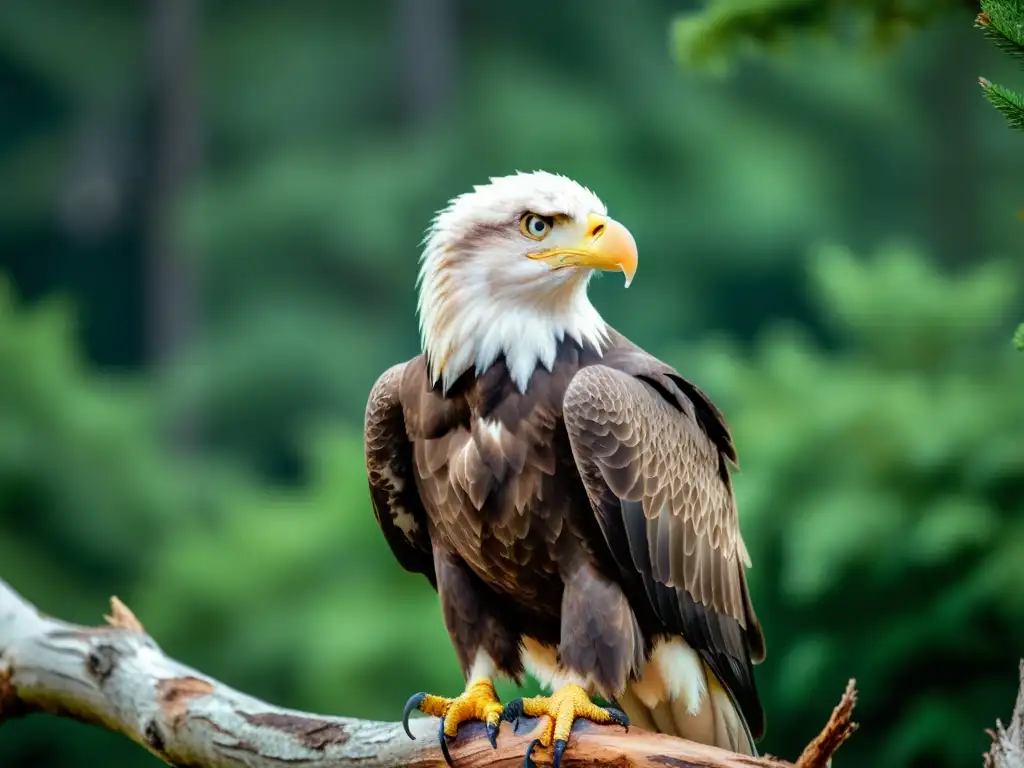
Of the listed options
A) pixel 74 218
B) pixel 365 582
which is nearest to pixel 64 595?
pixel 365 582

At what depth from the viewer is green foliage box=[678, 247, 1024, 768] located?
4.59 meters

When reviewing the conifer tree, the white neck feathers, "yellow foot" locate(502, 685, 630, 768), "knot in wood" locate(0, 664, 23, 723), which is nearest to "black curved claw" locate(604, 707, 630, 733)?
"yellow foot" locate(502, 685, 630, 768)

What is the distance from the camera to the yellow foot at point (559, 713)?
9.18 ft

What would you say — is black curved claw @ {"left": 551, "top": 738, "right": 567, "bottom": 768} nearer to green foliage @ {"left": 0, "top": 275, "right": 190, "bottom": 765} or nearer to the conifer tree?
the conifer tree

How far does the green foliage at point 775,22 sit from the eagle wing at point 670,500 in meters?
1.02

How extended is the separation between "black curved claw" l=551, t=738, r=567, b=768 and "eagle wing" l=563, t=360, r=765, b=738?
43 centimetres

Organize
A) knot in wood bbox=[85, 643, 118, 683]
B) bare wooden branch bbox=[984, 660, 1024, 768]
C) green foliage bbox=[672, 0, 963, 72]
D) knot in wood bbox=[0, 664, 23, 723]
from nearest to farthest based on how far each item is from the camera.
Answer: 1. bare wooden branch bbox=[984, 660, 1024, 768]
2. knot in wood bbox=[85, 643, 118, 683]
3. knot in wood bbox=[0, 664, 23, 723]
4. green foliage bbox=[672, 0, 963, 72]

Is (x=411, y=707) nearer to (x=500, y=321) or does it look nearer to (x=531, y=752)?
(x=531, y=752)

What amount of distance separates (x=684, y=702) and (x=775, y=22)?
1880 millimetres

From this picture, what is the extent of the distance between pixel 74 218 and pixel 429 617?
6.71 meters

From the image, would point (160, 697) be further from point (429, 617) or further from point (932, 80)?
point (932, 80)

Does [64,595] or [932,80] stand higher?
[932,80]

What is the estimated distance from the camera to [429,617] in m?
6.02

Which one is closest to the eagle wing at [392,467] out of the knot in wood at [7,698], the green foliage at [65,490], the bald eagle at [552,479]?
the bald eagle at [552,479]
